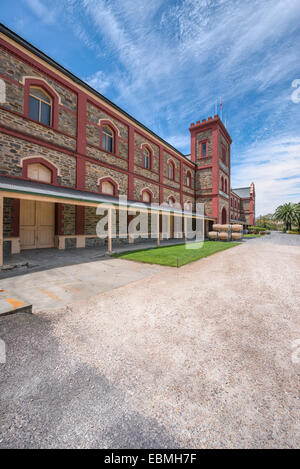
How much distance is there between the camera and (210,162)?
23.2 meters

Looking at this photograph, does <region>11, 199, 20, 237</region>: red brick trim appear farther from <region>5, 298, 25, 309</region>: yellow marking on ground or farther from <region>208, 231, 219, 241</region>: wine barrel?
<region>208, 231, 219, 241</region>: wine barrel

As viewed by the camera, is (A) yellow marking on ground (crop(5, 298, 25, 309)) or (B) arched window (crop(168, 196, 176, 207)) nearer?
(A) yellow marking on ground (crop(5, 298, 25, 309))

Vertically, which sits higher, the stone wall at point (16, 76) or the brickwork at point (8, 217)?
the stone wall at point (16, 76)

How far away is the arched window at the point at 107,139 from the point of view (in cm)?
1337

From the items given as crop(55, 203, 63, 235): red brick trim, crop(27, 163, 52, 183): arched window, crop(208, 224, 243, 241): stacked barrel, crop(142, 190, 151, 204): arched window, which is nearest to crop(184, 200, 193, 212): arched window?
crop(208, 224, 243, 241): stacked barrel

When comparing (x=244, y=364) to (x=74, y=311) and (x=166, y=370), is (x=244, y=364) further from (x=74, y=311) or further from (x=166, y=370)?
(x=74, y=311)

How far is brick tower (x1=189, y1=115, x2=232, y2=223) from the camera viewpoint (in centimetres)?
2261

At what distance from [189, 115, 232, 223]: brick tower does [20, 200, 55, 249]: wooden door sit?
18192 mm

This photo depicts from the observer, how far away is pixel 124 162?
14.6 m

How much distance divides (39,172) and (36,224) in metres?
2.88

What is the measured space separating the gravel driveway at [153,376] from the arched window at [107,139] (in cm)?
1271

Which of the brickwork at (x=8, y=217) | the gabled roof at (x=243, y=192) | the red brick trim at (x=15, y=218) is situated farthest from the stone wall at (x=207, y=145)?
the gabled roof at (x=243, y=192)

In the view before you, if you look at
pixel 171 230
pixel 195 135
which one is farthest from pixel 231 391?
pixel 195 135

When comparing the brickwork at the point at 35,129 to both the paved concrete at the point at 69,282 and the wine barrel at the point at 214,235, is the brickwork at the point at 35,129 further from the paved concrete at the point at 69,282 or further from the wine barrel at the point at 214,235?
the wine barrel at the point at 214,235
